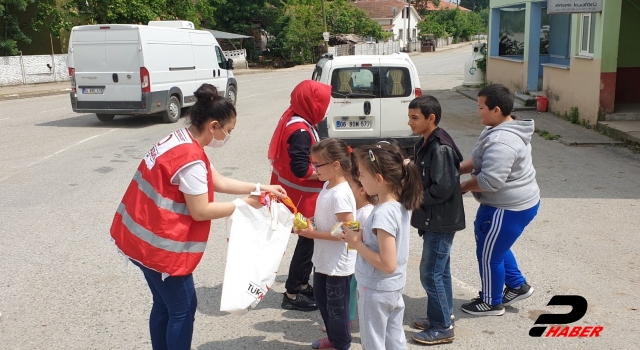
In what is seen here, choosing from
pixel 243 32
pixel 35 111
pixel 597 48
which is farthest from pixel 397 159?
pixel 243 32

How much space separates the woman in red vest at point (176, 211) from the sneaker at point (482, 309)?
2249 mm

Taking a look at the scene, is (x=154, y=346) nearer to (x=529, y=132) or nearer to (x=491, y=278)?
(x=491, y=278)

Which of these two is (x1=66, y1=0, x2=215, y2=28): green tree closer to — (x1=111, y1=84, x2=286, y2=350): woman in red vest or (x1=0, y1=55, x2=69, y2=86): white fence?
(x1=0, y1=55, x2=69, y2=86): white fence

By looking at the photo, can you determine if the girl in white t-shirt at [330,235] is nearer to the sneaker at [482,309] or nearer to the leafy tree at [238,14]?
the sneaker at [482,309]

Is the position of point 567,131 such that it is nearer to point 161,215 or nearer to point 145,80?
point 145,80

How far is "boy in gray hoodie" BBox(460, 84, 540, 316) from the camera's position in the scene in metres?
4.19

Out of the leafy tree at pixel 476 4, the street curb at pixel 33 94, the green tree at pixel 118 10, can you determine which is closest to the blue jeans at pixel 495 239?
the street curb at pixel 33 94

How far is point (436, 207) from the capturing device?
400 centimetres

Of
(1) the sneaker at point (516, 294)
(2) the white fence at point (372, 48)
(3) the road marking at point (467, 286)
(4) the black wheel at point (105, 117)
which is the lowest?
(3) the road marking at point (467, 286)

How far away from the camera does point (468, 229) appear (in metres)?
6.84

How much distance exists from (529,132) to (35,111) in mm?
17056

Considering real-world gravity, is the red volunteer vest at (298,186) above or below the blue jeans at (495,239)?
above

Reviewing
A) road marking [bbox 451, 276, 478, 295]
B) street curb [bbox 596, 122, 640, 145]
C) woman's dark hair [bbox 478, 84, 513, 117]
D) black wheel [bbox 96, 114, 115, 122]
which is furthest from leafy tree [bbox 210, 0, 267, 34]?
woman's dark hair [bbox 478, 84, 513, 117]

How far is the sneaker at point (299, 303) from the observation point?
15.5ft
